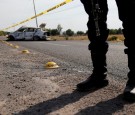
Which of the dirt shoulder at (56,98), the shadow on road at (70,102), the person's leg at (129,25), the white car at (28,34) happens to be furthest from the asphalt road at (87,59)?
the white car at (28,34)

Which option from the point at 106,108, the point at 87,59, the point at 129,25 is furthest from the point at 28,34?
the point at 106,108

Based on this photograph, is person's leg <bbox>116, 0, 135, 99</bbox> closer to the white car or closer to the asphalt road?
the asphalt road

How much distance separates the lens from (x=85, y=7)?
11.5 feet

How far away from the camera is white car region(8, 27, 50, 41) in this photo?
2875 cm

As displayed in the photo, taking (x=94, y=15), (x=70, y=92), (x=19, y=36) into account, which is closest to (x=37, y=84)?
(x=70, y=92)

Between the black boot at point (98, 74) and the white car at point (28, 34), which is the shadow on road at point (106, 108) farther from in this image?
the white car at point (28, 34)

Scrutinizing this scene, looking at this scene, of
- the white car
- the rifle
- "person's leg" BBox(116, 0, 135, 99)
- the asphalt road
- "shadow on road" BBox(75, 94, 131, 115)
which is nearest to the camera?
"shadow on road" BBox(75, 94, 131, 115)

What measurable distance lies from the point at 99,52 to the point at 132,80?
0.56 metres

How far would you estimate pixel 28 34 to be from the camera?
29.5 meters

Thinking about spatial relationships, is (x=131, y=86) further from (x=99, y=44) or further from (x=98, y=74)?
(x=99, y=44)

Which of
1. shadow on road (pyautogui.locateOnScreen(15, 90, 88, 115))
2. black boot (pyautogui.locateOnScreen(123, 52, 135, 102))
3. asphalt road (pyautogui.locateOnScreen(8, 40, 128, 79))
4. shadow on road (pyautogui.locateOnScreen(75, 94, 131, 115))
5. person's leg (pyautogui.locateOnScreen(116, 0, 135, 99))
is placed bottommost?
asphalt road (pyautogui.locateOnScreen(8, 40, 128, 79))

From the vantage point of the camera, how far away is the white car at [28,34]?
28750 mm

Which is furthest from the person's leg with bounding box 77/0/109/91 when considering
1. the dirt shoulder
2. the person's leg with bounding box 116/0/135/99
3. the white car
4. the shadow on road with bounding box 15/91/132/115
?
the white car

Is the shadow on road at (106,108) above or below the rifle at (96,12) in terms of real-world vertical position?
below
